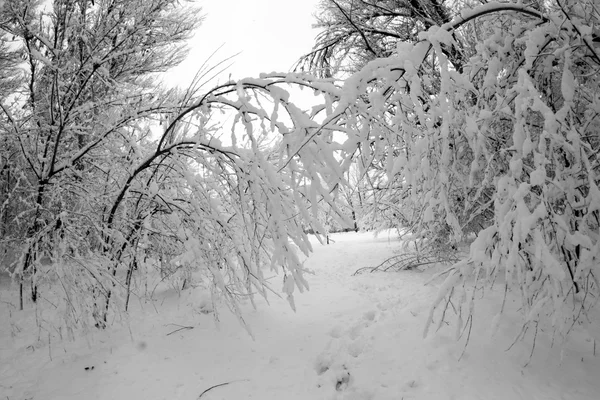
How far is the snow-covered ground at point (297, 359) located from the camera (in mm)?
2418

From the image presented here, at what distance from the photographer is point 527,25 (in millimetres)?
2070

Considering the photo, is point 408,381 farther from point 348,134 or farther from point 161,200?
point 161,200

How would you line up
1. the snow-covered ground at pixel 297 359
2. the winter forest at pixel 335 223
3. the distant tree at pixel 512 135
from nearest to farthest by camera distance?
the distant tree at pixel 512 135 → the winter forest at pixel 335 223 → the snow-covered ground at pixel 297 359

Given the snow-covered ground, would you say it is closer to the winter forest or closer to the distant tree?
the winter forest

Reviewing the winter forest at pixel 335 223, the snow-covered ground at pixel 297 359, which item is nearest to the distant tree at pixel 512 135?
the winter forest at pixel 335 223

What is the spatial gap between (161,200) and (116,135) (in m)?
1.25

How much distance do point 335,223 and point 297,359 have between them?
1.74m

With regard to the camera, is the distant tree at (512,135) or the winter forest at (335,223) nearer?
the distant tree at (512,135)

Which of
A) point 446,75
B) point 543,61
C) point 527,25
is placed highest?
point 527,25

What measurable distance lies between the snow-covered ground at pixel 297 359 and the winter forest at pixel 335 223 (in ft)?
0.07

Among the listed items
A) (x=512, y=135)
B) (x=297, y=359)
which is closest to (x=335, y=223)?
(x=512, y=135)

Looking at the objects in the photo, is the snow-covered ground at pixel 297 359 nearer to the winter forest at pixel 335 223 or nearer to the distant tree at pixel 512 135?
the winter forest at pixel 335 223

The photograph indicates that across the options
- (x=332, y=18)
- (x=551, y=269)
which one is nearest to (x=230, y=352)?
(x=551, y=269)

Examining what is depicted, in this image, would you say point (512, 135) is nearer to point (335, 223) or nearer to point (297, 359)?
point (335, 223)
